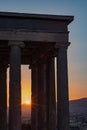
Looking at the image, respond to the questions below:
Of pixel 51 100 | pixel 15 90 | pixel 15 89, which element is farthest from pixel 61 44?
pixel 51 100

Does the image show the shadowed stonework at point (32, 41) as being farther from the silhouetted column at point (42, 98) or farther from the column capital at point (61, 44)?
the silhouetted column at point (42, 98)

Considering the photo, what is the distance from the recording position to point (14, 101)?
2832 inches

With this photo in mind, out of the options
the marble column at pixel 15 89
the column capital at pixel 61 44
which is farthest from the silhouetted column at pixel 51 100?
the marble column at pixel 15 89

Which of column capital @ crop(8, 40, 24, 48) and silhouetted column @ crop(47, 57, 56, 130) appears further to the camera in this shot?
silhouetted column @ crop(47, 57, 56, 130)

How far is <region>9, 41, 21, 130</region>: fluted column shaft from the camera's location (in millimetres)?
71625

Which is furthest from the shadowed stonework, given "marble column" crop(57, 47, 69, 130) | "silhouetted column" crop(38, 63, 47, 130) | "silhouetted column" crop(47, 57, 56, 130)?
"silhouetted column" crop(38, 63, 47, 130)

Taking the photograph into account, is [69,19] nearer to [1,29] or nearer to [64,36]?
[64,36]

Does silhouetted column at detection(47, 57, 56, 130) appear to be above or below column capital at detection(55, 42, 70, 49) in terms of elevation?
below

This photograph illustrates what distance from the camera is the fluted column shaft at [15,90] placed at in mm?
71625

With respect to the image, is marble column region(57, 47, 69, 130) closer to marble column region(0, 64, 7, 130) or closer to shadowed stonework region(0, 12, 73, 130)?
shadowed stonework region(0, 12, 73, 130)

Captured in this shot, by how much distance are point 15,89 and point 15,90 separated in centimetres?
15

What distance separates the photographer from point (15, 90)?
72.1 metres

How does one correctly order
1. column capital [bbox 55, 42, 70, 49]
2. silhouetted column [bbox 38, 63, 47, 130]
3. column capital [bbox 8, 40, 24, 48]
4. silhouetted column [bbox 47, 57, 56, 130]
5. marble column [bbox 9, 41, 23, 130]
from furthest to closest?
silhouetted column [bbox 38, 63, 47, 130], silhouetted column [bbox 47, 57, 56, 130], column capital [bbox 55, 42, 70, 49], column capital [bbox 8, 40, 24, 48], marble column [bbox 9, 41, 23, 130]

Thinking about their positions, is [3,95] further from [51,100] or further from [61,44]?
[61,44]
